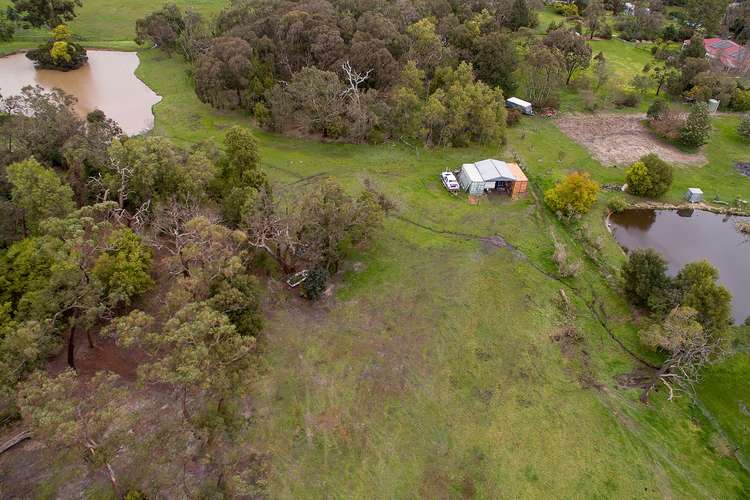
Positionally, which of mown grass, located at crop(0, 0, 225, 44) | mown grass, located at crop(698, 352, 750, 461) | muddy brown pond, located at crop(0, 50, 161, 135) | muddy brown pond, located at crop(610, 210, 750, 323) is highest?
mown grass, located at crop(0, 0, 225, 44)

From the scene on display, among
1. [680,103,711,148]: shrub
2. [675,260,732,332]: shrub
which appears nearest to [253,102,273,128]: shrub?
[675,260,732,332]: shrub

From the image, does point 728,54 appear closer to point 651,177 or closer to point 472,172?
point 651,177

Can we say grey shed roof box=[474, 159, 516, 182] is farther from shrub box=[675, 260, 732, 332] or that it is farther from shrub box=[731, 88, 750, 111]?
shrub box=[731, 88, 750, 111]

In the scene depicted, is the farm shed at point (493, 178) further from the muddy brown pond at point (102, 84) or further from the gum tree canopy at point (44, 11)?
the gum tree canopy at point (44, 11)

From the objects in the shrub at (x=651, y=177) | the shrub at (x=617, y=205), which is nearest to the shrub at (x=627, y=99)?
the shrub at (x=651, y=177)

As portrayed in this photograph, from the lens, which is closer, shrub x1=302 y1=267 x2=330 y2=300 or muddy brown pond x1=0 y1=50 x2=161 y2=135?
shrub x1=302 y1=267 x2=330 y2=300

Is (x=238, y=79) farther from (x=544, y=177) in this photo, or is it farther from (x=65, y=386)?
(x=65, y=386)

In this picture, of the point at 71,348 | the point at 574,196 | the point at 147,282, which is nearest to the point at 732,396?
the point at 574,196
